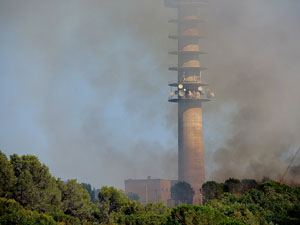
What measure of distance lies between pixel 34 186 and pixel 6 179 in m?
4.81

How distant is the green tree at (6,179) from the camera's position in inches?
4001

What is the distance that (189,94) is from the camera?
185875mm

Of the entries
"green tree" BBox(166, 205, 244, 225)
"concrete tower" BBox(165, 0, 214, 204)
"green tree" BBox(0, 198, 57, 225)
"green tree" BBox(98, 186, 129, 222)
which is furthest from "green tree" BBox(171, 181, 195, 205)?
"green tree" BBox(0, 198, 57, 225)

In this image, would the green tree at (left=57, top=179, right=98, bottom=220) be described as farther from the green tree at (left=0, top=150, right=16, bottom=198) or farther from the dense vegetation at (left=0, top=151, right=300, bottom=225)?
the green tree at (left=0, top=150, right=16, bottom=198)

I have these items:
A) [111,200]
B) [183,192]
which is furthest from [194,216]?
[183,192]

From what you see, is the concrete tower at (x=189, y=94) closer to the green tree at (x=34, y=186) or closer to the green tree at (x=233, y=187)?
the green tree at (x=233, y=187)

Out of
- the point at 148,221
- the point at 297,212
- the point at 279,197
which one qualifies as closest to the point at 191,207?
the point at 148,221

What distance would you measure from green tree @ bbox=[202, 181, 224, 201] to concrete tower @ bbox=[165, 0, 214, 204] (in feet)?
40.6

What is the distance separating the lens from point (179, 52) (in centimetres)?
18788

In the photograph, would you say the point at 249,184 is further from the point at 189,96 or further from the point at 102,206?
the point at 102,206

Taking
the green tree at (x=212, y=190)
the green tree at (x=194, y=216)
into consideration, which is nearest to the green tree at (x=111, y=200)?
the green tree at (x=212, y=190)

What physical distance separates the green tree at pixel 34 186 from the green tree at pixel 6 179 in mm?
946

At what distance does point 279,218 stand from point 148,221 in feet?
69.1

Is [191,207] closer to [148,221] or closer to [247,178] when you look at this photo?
[148,221]
